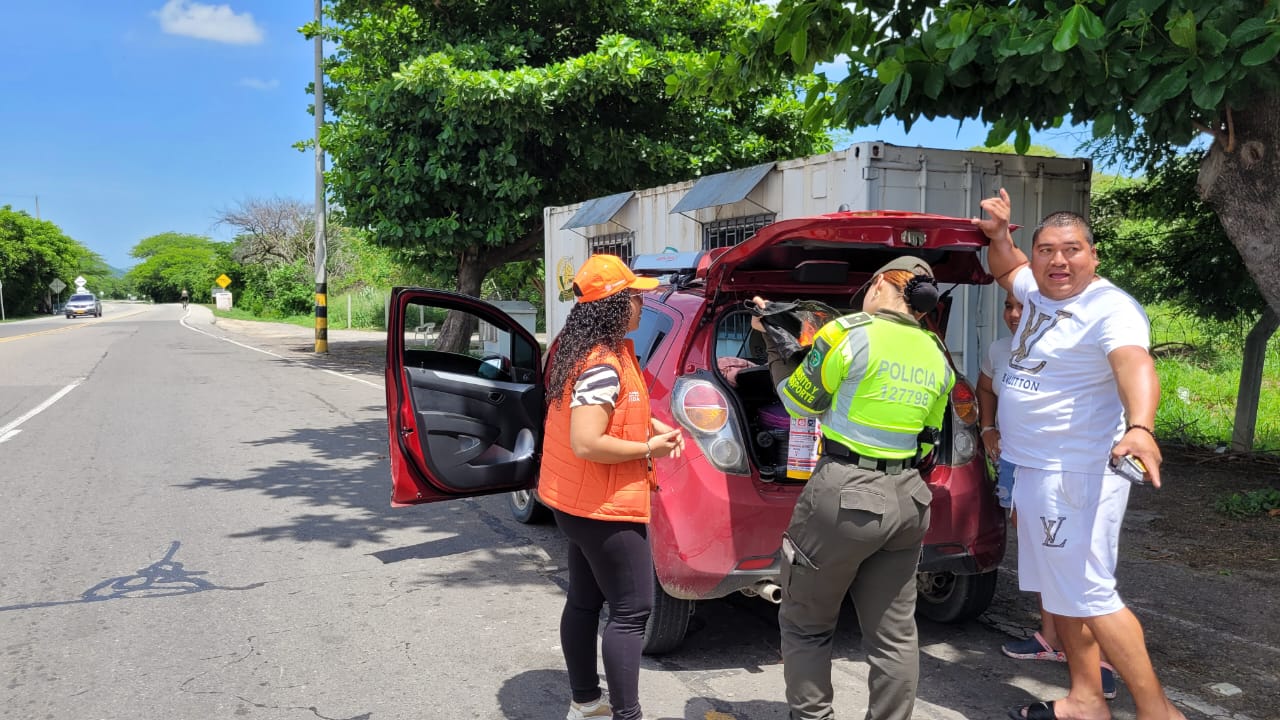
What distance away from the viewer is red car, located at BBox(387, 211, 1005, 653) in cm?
359

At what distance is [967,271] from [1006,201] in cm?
52

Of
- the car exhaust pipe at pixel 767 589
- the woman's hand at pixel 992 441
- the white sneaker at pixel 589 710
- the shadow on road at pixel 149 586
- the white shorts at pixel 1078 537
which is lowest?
the shadow on road at pixel 149 586

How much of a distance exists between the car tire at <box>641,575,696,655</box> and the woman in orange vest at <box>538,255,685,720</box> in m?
0.77

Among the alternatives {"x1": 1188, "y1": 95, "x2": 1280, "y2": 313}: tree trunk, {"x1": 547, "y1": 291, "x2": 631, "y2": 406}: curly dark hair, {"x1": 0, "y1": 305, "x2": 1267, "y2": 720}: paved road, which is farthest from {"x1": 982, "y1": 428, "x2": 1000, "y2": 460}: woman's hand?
{"x1": 1188, "y1": 95, "x2": 1280, "y2": 313}: tree trunk

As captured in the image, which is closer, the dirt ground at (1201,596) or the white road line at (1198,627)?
the dirt ground at (1201,596)

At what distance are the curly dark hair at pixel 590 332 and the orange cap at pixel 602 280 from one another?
0.07ft

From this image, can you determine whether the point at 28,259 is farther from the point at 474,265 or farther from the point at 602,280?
the point at 602,280

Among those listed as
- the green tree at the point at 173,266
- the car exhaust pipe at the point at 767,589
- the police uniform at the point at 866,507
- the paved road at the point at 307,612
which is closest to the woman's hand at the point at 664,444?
the police uniform at the point at 866,507

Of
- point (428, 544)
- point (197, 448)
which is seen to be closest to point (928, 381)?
point (428, 544)

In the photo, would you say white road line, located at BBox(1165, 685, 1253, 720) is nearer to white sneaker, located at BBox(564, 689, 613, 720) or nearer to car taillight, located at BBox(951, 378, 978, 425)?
car taillight, located at BBox(951, 378, 978, 425)

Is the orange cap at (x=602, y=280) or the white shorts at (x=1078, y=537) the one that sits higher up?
the orange cap at (x=602, y=280)

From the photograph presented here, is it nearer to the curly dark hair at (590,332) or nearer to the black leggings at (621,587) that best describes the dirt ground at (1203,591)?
the black leggings at (621,587)

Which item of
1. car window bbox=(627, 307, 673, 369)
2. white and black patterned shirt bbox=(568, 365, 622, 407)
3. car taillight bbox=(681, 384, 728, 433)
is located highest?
car window bbox=(627, 307, 673, 369)

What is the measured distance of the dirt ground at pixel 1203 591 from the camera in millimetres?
3668
